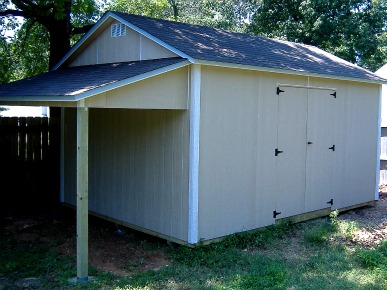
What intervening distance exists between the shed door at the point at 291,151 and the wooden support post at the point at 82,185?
3.52 meters

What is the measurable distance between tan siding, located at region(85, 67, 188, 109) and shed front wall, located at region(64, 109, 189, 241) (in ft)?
1.04

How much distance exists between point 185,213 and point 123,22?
3.44 m

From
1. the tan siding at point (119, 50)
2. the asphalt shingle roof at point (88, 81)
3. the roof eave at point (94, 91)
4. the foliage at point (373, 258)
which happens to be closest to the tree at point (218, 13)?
the tan siding at point (119, 50)

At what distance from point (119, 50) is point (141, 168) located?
2.17m

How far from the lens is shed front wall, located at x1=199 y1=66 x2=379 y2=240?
698cm

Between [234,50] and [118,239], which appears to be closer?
[118,239]

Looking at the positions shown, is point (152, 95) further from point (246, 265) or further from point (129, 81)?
point (246, 265)

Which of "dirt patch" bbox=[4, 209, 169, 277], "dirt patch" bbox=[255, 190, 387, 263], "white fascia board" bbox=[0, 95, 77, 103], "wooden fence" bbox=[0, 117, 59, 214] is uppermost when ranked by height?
"white fascia board" bbox=[0, 95, 77, 103]

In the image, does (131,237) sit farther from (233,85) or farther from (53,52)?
(53,52)

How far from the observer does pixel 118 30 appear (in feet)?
26.9

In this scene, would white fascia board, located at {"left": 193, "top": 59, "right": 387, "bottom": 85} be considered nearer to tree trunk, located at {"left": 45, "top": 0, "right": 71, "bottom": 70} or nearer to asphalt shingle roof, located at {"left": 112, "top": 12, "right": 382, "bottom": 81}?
asphalt shingle roof, located at {"left": 112, "top": 12, "right": 382, "bottom": 81}

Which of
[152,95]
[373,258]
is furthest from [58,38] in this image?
[373,258]

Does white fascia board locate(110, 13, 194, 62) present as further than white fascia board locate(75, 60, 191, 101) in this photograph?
Yes

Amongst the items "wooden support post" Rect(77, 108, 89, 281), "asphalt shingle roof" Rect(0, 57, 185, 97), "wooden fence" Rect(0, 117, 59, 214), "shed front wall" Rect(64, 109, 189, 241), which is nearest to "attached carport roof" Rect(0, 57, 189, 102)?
"asphalt shingle roof" Rect(0, 57, 185, 97)
